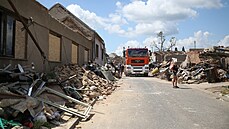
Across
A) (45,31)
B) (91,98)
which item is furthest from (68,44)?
(91,98)

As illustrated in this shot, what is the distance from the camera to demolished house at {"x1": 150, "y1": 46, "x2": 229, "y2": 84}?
70.1ft

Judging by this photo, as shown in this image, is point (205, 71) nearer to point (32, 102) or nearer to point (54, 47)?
point (54, 47)

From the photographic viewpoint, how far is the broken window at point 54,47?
1356 cm

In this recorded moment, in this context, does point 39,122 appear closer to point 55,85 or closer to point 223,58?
point 55,85

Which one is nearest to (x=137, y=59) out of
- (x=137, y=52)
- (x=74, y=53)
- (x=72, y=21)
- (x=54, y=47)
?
(x=137, y=52)

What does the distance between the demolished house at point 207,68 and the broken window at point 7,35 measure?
52.5ft

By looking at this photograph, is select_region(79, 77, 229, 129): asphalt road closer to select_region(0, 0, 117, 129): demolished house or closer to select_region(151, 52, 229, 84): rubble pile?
select_region(0, 0, 117, 129): demolished house

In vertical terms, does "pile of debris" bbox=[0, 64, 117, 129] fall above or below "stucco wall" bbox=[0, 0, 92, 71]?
below

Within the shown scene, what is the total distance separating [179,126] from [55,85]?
16.2 ft

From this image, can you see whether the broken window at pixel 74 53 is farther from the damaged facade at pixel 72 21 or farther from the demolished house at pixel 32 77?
the damaged facade at pixel 72 21

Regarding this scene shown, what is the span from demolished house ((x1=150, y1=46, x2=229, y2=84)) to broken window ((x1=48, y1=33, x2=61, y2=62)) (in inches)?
472

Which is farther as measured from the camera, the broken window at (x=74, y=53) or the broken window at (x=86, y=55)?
the broken window at (x=86, y=55)

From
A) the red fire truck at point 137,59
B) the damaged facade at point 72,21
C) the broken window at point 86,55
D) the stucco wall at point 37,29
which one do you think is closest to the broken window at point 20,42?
the stucco wall at point 37,29

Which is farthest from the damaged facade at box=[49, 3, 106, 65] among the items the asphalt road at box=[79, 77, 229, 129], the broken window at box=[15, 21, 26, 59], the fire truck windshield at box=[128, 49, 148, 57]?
the asphalt road at box=[79, 77, 229, 129]
